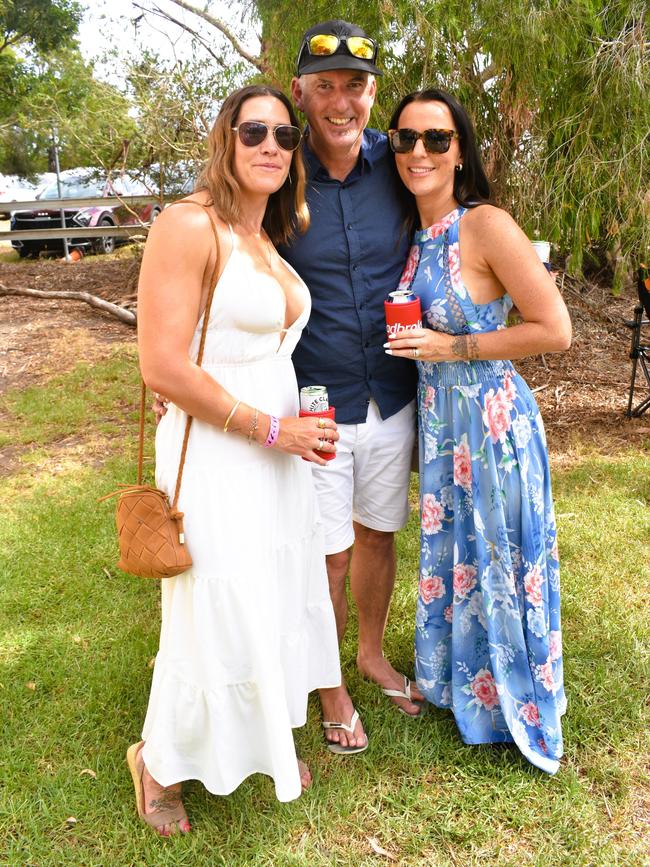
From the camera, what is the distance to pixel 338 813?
2381 millimetres

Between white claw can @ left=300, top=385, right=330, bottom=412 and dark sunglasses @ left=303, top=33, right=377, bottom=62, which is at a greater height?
dark sunglasses @ left=303, top=33, right=377, bottom=62

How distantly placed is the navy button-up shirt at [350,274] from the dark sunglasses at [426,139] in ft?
0.64

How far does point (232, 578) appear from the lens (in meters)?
2.07

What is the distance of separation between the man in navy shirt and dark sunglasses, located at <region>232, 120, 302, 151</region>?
15.9 inches

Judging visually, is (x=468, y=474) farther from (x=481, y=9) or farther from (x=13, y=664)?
(x=481, y=9)

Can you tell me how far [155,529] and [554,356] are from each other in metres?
6.19

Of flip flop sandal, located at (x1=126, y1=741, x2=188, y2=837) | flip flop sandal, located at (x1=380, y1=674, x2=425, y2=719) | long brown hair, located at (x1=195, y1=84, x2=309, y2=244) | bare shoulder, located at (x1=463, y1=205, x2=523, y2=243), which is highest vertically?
long brown hair, located at (x1=195, y1=84, x2=309, y2=244)

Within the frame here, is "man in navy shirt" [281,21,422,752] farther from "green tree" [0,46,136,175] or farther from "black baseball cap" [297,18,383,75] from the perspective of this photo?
"green tree" [0,46,136,175]

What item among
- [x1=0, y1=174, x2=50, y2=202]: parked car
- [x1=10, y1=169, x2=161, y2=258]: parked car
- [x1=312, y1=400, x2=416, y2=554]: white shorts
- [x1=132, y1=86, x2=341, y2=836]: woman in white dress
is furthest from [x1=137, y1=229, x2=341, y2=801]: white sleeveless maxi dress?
[x1=0, y1=174, x2=50, y2=202]: parked car

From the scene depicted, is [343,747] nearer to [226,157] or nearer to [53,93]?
[226,157]

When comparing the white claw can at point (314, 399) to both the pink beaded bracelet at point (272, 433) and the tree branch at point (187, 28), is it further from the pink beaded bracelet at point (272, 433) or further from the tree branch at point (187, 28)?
the tree branch at point (187, 28)

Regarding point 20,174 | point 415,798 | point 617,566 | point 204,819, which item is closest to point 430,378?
point 415,798

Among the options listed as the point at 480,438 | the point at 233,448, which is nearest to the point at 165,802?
the point at 233,448

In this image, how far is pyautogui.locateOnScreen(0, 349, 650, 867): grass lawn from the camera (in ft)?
7.41
